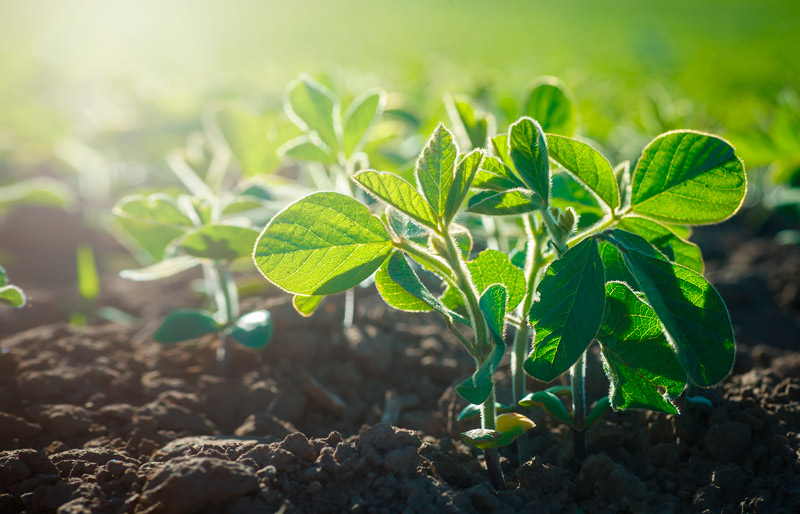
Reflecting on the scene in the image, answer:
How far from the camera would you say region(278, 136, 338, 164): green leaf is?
5.61 feet

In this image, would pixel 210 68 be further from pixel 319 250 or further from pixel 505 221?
pixel 319 250

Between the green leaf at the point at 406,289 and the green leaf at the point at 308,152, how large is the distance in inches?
23.6

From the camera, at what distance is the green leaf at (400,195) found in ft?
3.69

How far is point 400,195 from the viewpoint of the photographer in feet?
3.78

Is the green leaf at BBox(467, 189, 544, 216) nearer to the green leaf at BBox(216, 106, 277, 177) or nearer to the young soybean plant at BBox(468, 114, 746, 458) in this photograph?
the young soybean plant at BBox(468, 114, 746, 458)

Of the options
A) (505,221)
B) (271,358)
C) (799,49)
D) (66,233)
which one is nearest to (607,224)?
(505,221)

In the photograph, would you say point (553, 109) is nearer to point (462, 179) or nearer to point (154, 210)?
point (462, 179)

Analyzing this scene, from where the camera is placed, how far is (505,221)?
1.94m

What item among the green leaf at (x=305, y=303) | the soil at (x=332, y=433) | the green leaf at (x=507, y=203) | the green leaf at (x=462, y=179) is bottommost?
the soil at (x=332, y=433)

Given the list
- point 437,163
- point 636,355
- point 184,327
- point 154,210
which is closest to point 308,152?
point 154,210

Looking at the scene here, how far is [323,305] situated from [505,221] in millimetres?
706

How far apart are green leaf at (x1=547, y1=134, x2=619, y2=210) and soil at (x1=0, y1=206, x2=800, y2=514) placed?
2.09 ft

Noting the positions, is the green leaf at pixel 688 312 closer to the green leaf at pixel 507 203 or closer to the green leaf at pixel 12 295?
the green leaf at pixel 507 203

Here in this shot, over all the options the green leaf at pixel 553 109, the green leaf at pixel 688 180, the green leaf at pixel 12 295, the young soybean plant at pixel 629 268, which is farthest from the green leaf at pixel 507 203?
the green leaf at pixel 12 295
